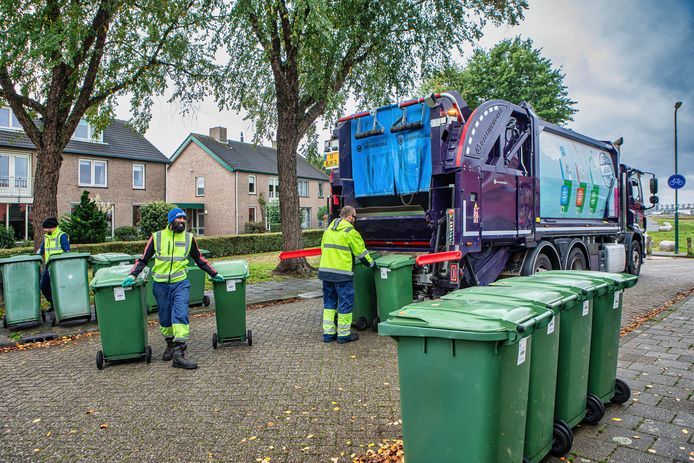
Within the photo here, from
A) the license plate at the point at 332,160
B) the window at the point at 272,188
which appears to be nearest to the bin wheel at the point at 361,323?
the license plate at the point at 332,160

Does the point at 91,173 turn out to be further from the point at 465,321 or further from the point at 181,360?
the point at 465,321

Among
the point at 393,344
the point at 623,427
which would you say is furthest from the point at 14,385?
the point at 623,427

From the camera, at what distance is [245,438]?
3.23 metres

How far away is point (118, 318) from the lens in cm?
497

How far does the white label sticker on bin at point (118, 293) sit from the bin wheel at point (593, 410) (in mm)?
4322

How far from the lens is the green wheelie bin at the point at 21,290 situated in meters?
6.53

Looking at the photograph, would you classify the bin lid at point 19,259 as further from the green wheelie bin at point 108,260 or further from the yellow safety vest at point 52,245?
the green wheelie bin at point 108,260

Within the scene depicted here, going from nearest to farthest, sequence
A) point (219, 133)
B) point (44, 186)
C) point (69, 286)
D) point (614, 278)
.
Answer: point (614, 278) < point (69, 286) < point (44, 186) < point (219, 133)

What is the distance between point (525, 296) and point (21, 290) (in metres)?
6.66

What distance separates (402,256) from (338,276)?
95 cm

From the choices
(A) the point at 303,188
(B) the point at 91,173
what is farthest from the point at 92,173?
(A) the point at 303,188

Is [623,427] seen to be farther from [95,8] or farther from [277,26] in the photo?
[95,8]

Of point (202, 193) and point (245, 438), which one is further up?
point (202, 193)

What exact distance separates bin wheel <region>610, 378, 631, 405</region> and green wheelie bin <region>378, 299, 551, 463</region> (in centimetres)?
163
